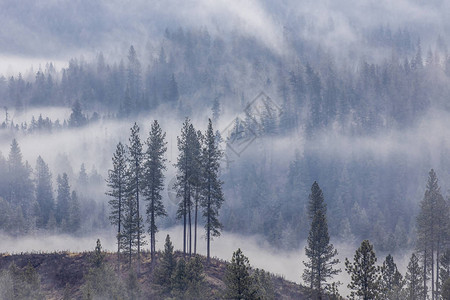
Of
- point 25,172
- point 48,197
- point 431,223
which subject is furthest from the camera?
point 25,172

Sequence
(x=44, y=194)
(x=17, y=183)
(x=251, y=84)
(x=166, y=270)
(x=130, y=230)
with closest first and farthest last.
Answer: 1. (x=166, y=270)
2. (x=130, y=230)
3. (x=44, y=194)
4. (x=17, y=183)
5. (x=251, y=84)

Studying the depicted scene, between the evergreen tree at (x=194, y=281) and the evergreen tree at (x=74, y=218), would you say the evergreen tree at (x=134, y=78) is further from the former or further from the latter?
the evergreen tree at (x=194, y=281)

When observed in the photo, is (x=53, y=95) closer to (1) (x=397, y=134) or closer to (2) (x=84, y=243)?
(2) (x=84, y=243)

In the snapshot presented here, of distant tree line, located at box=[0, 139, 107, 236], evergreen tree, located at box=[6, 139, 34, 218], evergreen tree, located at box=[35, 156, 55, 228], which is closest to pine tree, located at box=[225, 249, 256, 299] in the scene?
distant tree line, located at box=[0, 139, 107, 236]

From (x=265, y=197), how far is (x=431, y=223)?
58.8 m

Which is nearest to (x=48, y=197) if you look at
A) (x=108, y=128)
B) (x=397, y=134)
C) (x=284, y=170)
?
(x=108, y=128)

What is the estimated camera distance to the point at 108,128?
15050 centimetres

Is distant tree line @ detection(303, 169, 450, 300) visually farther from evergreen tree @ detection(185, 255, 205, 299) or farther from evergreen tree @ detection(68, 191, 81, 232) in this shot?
evergreen tree @ detection(68, 191, 81, 232)

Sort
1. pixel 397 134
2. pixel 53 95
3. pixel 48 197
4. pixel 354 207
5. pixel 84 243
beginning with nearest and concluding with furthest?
pixel 84 243 < pixel 354 207 < pixel 48 197 < pixel 397 134 < pixel 53 95

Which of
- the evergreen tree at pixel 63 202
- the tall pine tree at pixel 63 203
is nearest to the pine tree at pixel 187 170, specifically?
the tall pine tree at pixel 63 203

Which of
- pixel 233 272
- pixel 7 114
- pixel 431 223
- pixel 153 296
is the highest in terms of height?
pixel 7 114

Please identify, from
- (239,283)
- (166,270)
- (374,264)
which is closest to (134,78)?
(374,264)

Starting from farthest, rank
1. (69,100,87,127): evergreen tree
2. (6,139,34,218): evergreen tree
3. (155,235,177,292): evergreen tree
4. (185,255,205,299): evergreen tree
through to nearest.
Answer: (69,100,87,127): evergreen tree, (6,139,34,218): evergreen tree, (155,235,177,292): evergreen tree, (185,255,205,299): evergreen tree

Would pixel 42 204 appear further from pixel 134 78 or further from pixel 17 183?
pixel 134 78
